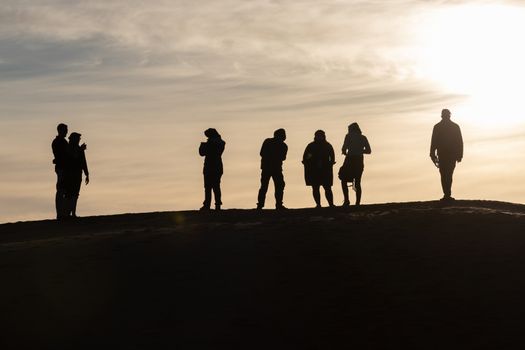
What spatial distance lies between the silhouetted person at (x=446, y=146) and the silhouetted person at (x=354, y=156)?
5.48ft

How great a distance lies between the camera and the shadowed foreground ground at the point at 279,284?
16.1 m

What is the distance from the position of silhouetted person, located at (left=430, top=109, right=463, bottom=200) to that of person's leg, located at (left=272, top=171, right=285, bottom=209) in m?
3.92

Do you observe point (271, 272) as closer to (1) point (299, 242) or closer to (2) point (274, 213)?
(1) point (299, 242)

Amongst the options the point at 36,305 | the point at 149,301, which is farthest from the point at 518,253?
the point at 36,305

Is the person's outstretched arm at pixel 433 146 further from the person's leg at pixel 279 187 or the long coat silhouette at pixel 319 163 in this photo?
the person's leg at pixel 279 187

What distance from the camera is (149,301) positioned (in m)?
17.8

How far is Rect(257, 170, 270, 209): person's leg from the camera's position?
28.8 meters

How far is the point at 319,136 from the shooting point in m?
28.3

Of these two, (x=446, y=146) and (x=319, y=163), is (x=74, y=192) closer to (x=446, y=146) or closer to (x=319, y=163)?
(x=319, y=163)

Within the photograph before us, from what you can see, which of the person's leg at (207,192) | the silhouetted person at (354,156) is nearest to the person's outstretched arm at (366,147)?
the silhouetted person at (354,156)

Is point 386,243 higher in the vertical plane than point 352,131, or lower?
lower

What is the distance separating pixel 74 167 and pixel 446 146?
29.2 ft

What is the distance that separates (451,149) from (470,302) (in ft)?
34.9

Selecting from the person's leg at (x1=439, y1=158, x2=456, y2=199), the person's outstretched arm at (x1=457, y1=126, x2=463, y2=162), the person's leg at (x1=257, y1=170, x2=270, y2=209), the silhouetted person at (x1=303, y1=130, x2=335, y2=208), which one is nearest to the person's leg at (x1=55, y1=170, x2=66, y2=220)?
the person's leg at (x1=257, y1=170, x2=270, y2=209)
